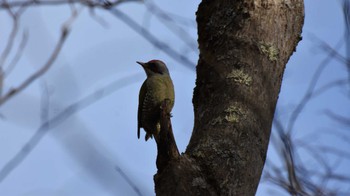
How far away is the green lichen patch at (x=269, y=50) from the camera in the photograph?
8.89 feet

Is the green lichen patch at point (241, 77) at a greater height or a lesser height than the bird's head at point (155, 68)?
lesser

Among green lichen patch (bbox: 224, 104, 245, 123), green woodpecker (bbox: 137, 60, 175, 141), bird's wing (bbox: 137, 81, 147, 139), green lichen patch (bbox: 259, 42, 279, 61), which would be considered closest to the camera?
green lichen patch (bbox: 224, 104, 245, 123)

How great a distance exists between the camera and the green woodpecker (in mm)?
4496

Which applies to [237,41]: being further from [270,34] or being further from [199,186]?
[199,186]

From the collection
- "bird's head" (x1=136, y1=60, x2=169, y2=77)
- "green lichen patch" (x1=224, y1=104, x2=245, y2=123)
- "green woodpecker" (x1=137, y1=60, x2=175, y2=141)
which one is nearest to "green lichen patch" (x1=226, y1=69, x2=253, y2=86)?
"green lichen patch" (x1=224, y1=104, x2=245, y2=123)

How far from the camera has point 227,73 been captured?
8.76ft

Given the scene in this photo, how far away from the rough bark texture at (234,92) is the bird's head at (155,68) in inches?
91.3

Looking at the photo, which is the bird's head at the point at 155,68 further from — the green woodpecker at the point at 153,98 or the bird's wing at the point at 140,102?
the bird's wing at the point at 140,102

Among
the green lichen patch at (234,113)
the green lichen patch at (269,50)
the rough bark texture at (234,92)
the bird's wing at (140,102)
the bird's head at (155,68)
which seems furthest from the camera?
the bird's head at (155,68)

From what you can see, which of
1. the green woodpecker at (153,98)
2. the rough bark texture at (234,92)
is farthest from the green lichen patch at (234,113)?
the green woodpecker at (153,98)

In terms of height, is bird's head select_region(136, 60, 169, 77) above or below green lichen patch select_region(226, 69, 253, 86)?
above

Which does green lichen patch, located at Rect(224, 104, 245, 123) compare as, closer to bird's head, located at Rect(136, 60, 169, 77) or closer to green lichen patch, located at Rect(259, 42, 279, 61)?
green lichen patch, located at Rect(259, 42, 279, 61)

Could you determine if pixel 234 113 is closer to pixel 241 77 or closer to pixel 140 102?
pixel 241 77

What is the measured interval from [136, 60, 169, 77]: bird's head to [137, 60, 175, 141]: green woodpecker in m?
0.02
